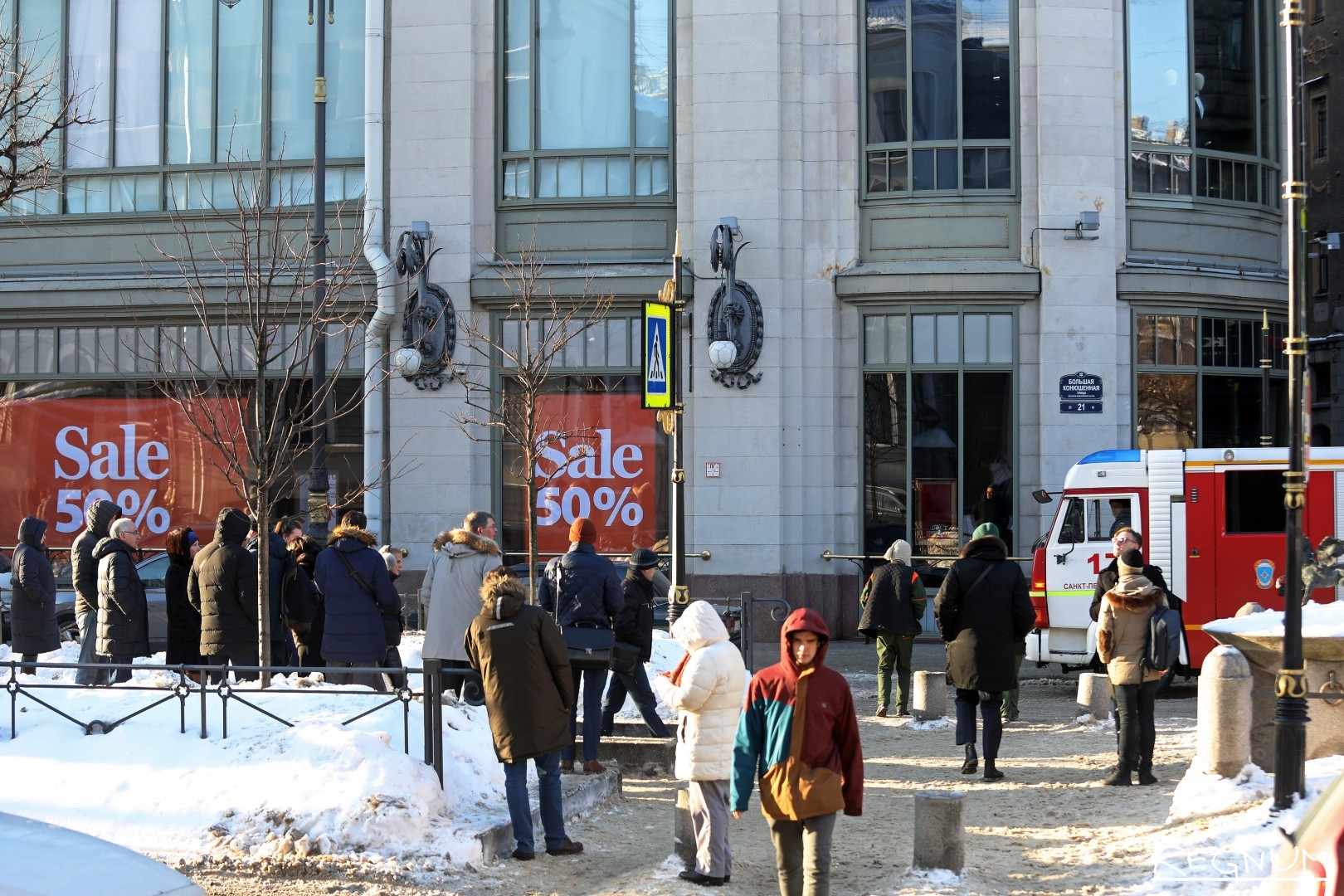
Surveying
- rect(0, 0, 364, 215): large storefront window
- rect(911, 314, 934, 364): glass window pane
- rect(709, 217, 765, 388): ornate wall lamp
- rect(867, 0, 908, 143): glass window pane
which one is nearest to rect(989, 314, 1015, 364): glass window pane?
rect(911, 314, 934, 364): glass window pane

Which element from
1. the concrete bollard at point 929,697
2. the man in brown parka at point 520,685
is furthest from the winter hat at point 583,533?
the concrete bollard at point 929,697

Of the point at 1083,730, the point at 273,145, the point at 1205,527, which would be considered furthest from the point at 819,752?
the point at 273,145

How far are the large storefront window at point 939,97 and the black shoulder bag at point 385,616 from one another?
1150cm

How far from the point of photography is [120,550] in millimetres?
12242

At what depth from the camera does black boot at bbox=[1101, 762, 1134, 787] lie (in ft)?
34.2

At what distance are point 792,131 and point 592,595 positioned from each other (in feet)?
38.9

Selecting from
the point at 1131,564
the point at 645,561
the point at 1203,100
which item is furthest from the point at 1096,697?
the point at 1203,100

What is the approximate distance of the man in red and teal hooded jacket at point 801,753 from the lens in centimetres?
662

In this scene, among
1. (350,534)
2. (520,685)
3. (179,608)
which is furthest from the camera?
(179,608)

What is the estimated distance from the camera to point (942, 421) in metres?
20.5

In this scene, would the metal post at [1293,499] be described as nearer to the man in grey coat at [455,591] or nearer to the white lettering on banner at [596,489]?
the man in grey coat at [455,591]

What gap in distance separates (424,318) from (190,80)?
5.45 meters

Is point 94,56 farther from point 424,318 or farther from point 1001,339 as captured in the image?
point 1001,339

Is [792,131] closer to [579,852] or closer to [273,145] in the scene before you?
[273,145]
